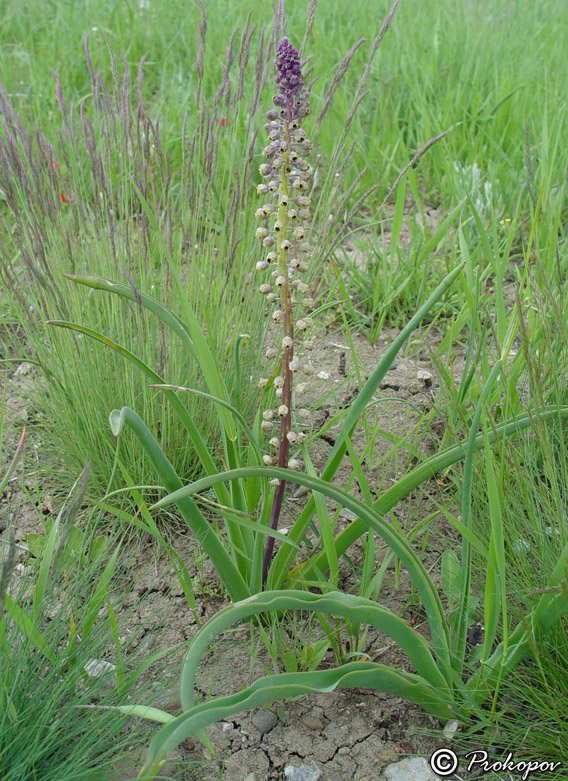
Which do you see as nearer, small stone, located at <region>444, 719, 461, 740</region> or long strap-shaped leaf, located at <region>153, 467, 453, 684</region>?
long strap-shaped leaf, located at <region>153, 467, 453, 684</region>

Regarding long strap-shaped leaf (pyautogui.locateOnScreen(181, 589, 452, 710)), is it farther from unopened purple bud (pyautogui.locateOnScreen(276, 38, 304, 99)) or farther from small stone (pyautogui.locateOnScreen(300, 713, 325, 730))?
unopened purple bud (pyautogui.locateOnScreen(276, 38, 304, 99))

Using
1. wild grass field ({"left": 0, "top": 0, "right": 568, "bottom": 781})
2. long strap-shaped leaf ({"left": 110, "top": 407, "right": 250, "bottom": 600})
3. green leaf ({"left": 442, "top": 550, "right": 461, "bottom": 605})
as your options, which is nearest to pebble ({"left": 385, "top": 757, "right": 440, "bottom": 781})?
wild grass field ({"left": 0, "top": 0, "right": 568, "bottom": 781})

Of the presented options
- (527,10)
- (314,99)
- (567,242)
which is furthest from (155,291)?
(527,10)

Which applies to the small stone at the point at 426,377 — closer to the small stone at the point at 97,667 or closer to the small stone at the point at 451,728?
the small stone at the point at 451,728

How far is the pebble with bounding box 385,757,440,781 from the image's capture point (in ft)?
4.26

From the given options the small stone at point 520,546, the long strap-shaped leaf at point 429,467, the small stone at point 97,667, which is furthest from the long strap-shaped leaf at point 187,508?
the small stone at point 520,546

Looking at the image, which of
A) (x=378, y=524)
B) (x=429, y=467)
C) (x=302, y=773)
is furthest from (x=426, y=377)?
(x=302, y=773)

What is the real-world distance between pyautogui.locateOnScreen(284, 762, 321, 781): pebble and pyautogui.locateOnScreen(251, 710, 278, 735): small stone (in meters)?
0.08

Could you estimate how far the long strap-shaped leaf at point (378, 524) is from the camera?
3.61 feet

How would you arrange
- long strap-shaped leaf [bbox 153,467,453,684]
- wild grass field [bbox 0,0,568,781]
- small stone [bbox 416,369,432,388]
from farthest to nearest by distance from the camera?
small stone [bbox 416,369,432,388] → wild grass field [bbox 0,0,568,781] → long strap-shaped leaf [bbox 153,467,453,684]

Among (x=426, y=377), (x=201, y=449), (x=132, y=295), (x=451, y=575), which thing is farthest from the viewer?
(x=426, y=377)

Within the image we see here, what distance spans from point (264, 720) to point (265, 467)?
1.86 feet

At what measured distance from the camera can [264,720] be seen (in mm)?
1402

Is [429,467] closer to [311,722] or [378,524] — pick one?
[378,524]
